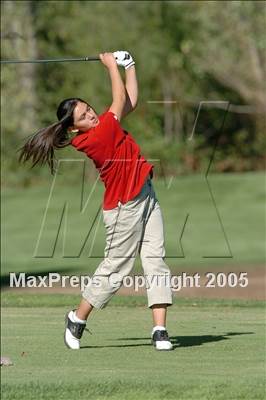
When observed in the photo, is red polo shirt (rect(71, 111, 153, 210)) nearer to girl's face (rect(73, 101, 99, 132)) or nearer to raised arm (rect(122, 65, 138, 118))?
girl's face (rect(73, 101, 99, 132))

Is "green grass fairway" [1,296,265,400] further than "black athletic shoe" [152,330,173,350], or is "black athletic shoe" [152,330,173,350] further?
"black athletic shoe" [152,330,173,350]

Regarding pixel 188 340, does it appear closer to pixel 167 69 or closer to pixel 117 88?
pixel 117 88

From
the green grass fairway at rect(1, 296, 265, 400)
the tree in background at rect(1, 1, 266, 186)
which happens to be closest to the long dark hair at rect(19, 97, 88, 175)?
the green grass fairway at rect(1, 296, 265, 400)

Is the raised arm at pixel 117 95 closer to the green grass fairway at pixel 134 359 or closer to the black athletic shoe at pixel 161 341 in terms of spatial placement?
the black athletic shoe at pixel 161 341

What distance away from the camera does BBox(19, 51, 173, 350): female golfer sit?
852cm

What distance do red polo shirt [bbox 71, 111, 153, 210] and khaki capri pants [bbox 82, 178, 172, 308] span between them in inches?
2.8

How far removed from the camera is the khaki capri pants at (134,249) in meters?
8.62

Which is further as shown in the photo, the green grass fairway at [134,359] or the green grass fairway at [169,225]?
the green grass fairway at [169,225]

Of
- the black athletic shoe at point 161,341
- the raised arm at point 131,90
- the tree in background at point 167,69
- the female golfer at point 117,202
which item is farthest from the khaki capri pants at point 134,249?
the tree in background at point 167,69

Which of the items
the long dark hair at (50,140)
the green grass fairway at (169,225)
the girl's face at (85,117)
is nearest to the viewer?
the girl's face at (85,117)

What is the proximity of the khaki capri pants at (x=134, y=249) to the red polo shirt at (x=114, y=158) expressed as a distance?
0.07 m

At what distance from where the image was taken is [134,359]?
8078 mm

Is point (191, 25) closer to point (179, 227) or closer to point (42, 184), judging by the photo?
point (42, 184)

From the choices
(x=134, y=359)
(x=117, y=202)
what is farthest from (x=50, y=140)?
(x=134, y=359)
